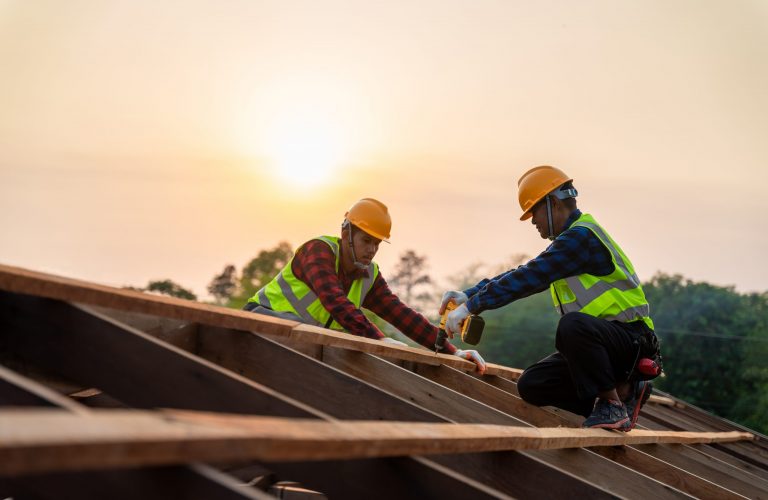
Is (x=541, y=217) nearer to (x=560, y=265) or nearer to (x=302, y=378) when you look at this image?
(x=560, y=265)

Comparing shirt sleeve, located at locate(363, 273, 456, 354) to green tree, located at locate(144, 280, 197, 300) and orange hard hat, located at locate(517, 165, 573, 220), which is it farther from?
green tree, located at locate(144, 280, 197, 300)

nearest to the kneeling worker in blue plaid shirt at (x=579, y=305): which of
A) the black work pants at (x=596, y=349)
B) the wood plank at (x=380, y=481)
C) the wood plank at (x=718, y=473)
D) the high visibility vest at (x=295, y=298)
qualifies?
the black work pants at (x=596, y=349)

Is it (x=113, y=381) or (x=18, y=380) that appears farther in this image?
(x=113, y=381)

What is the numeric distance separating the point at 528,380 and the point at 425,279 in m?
34.5

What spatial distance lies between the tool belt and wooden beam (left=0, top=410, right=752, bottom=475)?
279 centimetres

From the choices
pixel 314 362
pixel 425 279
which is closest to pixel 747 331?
pixel 425 279

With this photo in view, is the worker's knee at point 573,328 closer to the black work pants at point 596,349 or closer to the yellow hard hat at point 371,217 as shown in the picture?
the black work pants at point 596,349

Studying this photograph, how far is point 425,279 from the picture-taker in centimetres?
3981

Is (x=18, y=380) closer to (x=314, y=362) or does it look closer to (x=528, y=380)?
(x=314, y=362)

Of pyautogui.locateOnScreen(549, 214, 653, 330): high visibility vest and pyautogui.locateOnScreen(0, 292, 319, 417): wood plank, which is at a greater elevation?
pyautogui.locateOnScreen(549, 214, 653, 330): high visibility vest

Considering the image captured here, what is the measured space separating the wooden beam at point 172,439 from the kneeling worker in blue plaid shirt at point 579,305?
250 centimetres

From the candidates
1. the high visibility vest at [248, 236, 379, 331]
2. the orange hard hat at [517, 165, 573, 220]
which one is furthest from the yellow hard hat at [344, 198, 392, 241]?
the orange hard hat at [517, 165, 573, 220]

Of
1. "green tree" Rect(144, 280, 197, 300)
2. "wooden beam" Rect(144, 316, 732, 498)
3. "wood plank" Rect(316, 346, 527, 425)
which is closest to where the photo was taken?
"wooden beam" Rect(144, 316, 732, 498)

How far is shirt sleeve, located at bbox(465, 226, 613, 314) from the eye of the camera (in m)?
4.95
